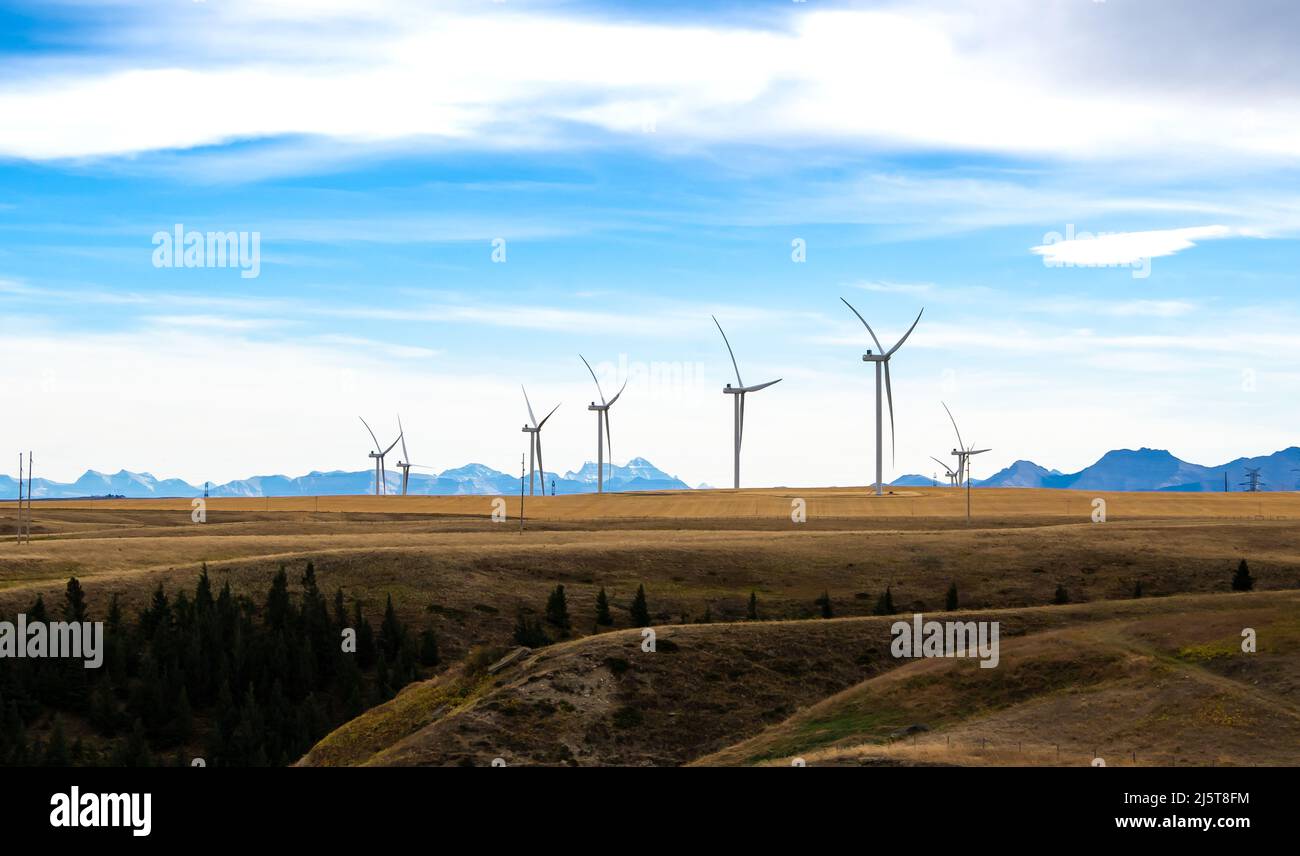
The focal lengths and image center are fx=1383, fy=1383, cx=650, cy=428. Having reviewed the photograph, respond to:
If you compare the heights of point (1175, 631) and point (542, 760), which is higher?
point (1175, 631)

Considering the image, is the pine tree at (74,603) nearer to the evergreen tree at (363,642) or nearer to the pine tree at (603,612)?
the evergreen tree at (363,642)

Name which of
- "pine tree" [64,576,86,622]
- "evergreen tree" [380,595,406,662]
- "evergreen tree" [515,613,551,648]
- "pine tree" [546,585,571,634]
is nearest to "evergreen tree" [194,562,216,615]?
"pine tree" [64,576,86,622]

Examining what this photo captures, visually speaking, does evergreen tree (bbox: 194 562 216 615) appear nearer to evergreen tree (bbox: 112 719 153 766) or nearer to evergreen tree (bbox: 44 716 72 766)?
evergreen tree (bbox: 112 719 153 766)

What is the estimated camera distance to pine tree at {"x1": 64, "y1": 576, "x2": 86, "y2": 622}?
361 feet

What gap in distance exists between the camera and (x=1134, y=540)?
453 ft

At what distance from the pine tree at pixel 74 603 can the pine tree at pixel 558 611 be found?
1461 inches

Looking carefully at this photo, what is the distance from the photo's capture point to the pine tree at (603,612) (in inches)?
4481

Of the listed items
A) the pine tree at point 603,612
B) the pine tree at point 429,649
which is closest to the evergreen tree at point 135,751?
the pine tree at point 429,649

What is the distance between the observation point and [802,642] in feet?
281

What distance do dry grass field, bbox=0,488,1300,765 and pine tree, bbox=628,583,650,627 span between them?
1.83 m
